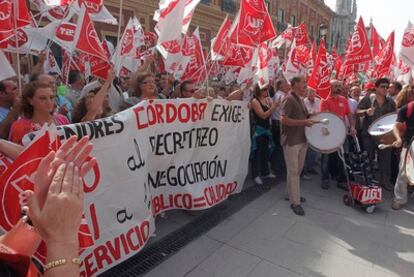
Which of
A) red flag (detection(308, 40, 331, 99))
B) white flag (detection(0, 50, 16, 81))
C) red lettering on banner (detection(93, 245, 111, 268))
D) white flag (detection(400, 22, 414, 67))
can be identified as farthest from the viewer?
white flag (detection(400, 22, 414, 67))

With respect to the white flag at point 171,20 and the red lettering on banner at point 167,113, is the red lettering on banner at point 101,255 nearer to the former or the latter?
the red lettering on banner at point 167,113

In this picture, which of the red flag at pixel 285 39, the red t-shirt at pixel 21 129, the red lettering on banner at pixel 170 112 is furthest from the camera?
the red flag at pixel 285 39

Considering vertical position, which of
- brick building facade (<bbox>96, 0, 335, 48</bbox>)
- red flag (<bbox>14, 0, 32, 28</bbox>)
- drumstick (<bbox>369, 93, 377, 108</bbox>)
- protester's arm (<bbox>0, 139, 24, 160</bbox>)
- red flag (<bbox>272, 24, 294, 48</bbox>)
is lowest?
protester's arm (<bbox>0, 139, 24, 160</bbox>)

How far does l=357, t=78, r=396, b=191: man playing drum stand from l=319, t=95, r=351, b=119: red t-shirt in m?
0.44

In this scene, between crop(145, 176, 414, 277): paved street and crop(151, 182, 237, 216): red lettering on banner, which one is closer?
crop(145, 176, 414, 277): paved street

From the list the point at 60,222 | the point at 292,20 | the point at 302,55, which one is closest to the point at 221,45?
the point at 302,55

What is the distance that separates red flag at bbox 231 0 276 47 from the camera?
5.26 meters

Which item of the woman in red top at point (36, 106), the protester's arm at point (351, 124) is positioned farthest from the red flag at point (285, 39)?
the woman in red top at point (36, 106)

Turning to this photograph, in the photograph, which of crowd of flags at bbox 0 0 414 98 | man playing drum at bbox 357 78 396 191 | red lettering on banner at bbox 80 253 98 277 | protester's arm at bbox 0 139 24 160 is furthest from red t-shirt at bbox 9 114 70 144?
man playing drum at bbox 357 78 396 191

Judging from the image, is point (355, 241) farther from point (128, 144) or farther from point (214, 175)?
point (128, 144)

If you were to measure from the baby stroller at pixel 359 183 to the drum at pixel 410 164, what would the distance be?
0.41 metres

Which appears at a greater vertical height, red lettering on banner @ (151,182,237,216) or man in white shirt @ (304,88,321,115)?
man in white shirt @ (304,88,321,115)

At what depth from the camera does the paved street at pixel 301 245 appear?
10.5 ft

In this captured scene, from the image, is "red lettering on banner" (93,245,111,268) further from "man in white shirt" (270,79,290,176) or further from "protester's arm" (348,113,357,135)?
"protester's arm" (348,113,357,135)
